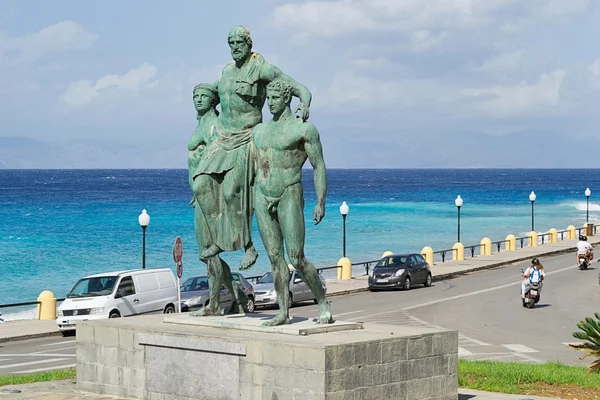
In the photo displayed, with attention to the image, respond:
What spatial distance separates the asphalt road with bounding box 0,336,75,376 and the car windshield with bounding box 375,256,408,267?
15268 mm

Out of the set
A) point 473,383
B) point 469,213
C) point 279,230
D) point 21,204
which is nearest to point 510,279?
point 473,383

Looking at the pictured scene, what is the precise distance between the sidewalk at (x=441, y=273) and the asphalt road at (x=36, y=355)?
0.68m

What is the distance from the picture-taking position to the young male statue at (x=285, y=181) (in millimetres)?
13539

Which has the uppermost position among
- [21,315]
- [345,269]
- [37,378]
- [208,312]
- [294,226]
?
[294,226]

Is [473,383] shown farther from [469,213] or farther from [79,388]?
[469,213]

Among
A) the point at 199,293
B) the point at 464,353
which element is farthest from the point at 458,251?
the point at 464,353

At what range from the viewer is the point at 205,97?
15.3m

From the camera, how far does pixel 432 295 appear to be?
120ft

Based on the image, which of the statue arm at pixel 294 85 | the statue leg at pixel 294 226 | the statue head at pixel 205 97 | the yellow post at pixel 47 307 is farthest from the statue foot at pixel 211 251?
the yellow post at pixel 47 307

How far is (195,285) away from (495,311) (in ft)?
28.5

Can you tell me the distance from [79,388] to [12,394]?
0.92 metres

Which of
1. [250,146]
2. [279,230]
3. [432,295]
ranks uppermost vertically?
[250,146]

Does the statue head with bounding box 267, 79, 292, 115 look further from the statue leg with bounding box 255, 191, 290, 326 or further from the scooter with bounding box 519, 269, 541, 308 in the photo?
the scooter with bounding box 519, 269, 541, 308

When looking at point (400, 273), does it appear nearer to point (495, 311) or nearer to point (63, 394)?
point (495, 311)
